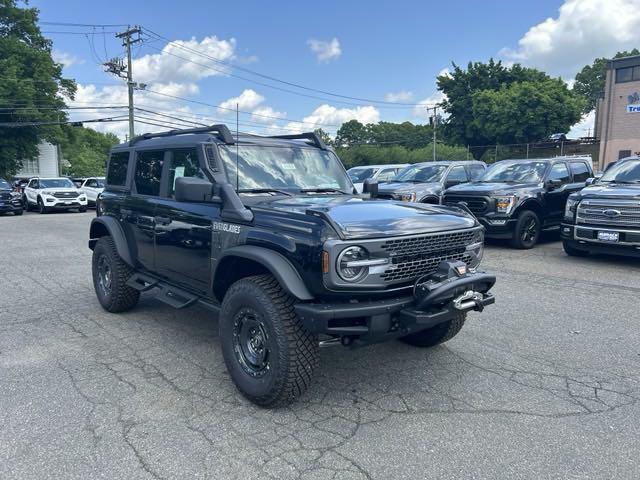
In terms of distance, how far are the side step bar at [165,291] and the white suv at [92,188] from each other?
20.8 m

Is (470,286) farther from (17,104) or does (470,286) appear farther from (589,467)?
(17,104)

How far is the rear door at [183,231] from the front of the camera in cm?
420

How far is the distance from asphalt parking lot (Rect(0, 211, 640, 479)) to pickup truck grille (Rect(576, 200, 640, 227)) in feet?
8.85

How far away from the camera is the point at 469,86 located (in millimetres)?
46062

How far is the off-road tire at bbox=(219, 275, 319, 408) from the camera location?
3.26 metres

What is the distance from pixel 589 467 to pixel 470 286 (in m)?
1.23

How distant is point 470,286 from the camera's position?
343 cm

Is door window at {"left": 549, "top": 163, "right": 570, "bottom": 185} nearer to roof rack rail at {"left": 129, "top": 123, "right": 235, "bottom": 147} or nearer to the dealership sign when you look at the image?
roof rack rail at {"left": 129, "top": 123, "right": 235, "bottom": 147}

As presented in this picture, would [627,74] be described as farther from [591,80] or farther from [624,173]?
[624,173]

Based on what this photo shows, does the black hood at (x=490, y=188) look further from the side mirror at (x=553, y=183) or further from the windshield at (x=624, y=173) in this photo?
the windshield at (x=624, y=173)

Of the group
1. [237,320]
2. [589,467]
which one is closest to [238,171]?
[237,320]

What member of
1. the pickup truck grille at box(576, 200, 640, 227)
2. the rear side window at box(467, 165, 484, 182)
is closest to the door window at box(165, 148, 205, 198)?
the pickup truck grille at box(576, 200, 640, 227)

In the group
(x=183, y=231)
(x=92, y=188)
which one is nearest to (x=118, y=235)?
(x=183, y=231)

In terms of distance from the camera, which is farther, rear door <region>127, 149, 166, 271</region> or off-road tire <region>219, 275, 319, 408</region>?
rear door <region>127, 149, 166, 271</region>
